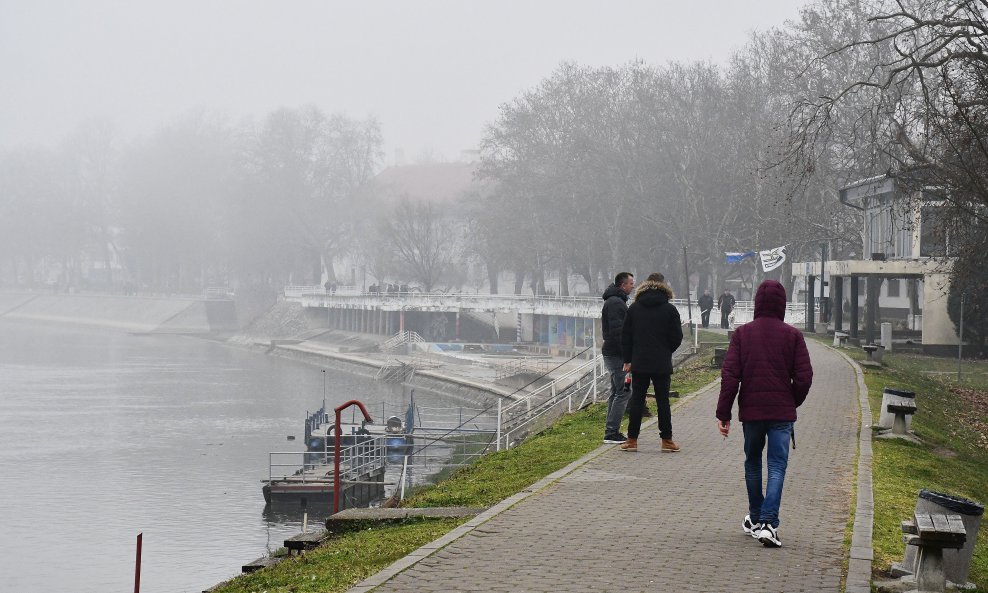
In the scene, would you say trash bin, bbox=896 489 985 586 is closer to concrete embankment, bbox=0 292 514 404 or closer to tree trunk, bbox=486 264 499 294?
concrete embankment, bbox=0 292 514 404

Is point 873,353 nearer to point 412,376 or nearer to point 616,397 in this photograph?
point 616,397

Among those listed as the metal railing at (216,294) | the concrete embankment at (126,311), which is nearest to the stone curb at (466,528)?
the concrete embankment at (126,311)

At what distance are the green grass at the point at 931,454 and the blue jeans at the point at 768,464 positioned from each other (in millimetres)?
825

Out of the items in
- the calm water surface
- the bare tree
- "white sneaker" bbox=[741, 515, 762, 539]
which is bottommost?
the calm water surface

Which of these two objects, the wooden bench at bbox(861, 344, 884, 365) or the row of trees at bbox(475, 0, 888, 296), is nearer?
the wooden bench at bbox(861, 344, 884, 365)

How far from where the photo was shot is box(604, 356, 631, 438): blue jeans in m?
14.7

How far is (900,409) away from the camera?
53.7 ft

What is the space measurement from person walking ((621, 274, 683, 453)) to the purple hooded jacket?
161 inches

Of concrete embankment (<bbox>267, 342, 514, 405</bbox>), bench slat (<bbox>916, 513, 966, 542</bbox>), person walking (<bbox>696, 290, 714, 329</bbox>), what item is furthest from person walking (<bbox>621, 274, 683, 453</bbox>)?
person walking (<bbox>696, 290, 714, 329</bbox>)

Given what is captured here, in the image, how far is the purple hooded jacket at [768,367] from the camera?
30.2ft

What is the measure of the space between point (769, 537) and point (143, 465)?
3234cm

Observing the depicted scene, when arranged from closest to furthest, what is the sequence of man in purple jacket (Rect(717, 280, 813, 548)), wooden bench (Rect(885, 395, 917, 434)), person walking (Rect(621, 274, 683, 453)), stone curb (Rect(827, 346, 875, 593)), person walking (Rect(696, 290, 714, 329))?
1. stone curb (Rect(827, 346, 875, 593))
2. man in purple jacket (Rect(717, 280, 813, 548))
3. person walking (Rect(621, 274, 683, 453))
4. wooden bench (Rect(885, 395, 917, 434))
5. person walking (Rect(696, 290, 714, 329))

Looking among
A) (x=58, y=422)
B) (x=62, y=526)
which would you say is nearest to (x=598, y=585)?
(x=62, y=526)

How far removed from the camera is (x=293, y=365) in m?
81.2
